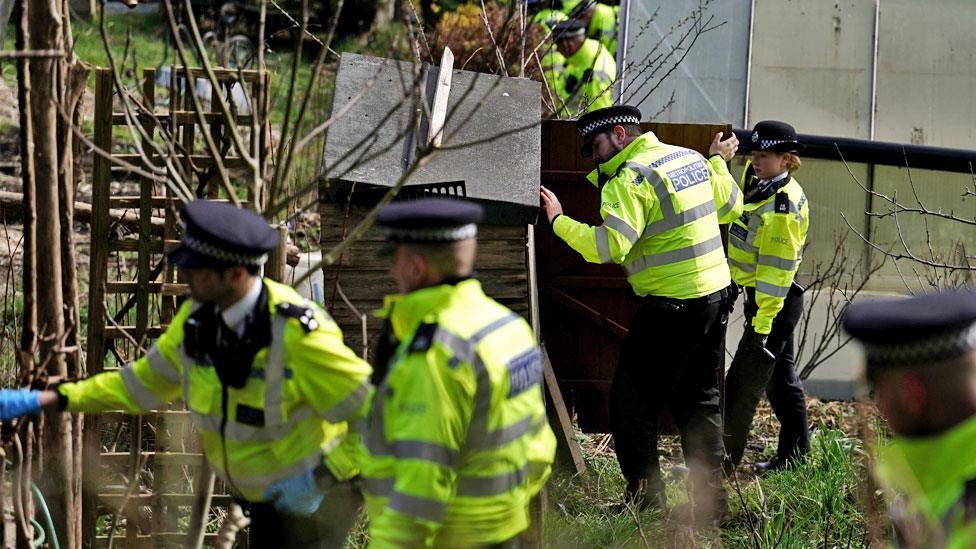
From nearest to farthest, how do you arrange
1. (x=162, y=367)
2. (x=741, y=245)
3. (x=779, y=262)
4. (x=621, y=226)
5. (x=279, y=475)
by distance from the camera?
(x=279, y=475), (x=162, y=367), (x=621, y=226), (x=779, y=262), (x=741, y=245)

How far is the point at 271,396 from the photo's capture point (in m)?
3.55

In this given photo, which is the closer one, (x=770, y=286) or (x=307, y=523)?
(x=307, y=523)

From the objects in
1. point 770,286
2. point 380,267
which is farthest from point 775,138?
point 380,267

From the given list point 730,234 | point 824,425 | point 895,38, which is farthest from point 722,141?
point 895,38

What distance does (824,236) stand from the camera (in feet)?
31.1

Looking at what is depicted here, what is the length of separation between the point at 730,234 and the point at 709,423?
1.29 metres

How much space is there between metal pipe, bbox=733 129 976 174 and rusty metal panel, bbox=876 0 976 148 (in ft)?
1.81

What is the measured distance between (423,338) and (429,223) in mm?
307

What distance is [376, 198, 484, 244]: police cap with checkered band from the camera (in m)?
3.16

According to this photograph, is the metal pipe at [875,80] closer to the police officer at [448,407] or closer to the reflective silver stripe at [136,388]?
the police officer at [448,407]

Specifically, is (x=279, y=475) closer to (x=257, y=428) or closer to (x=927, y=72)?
(x=257, y=428)

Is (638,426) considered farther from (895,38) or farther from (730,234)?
(895,38)

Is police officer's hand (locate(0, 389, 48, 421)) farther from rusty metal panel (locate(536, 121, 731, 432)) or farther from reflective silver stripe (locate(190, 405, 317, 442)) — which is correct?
rusty metal panel (locate(536, 121, 731, 432))

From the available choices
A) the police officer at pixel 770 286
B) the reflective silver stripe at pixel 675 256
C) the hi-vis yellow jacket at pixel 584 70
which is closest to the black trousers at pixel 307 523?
the reflective silver stripe at pixel 675 256
